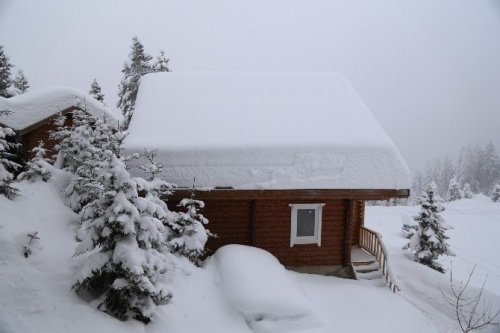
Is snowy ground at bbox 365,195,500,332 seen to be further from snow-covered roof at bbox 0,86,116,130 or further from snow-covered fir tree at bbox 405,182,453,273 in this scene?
snow-covered roof at bbox 0,86,116,130

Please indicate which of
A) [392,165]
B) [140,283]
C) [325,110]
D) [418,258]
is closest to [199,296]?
[140,283]

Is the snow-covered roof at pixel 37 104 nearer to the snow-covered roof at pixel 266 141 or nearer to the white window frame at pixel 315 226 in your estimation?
the snow-covered roof at pixel 266 141

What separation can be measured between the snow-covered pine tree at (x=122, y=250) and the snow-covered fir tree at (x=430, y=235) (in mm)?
15907

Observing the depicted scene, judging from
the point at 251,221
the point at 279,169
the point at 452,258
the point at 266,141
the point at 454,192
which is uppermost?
the point at 266,141

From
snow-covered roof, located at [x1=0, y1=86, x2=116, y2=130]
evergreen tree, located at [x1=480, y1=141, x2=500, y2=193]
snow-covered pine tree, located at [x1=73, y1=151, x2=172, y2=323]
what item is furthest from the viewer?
evergreen tree, located at [x1=480, y1=141, x2=500, y2=193]

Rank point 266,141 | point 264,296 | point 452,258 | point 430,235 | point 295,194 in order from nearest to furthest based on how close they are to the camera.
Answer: point 264,296
point 295,194
point 266,141
point 430,235
point 452,258

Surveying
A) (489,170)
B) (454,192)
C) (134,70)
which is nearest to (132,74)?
(134,70)

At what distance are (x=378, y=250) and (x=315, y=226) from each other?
2.89m

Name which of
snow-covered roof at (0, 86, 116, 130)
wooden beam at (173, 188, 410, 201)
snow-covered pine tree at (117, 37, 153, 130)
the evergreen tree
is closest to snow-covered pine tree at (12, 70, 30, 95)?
snow-covered pine tree at (117, 37, 153, 130)

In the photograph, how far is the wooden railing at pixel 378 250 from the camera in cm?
1026

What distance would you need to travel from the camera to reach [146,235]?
5.54 metres

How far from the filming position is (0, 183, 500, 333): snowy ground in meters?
4.93

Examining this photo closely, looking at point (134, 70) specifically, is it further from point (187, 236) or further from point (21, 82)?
point (187, 236)

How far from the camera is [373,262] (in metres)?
11.3
